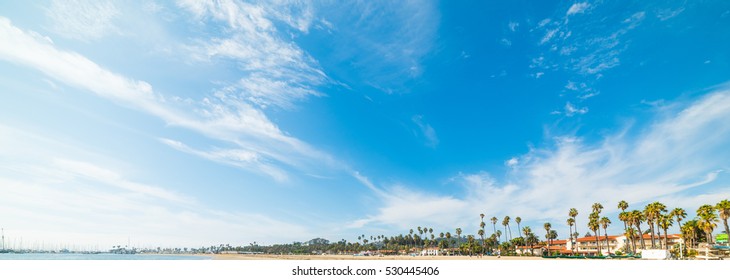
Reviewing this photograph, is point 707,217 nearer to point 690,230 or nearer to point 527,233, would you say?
point 690,230

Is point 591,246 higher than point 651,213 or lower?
lower

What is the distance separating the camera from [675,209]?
273 feet

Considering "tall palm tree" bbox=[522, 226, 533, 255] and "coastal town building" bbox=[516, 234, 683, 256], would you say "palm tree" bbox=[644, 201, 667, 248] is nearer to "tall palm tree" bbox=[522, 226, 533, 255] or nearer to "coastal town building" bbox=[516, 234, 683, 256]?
"coastal town building" bbox=[516, 234, 683, 256]

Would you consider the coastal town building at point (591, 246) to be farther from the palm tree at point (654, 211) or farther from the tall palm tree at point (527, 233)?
the palm tree at point (654, 211)

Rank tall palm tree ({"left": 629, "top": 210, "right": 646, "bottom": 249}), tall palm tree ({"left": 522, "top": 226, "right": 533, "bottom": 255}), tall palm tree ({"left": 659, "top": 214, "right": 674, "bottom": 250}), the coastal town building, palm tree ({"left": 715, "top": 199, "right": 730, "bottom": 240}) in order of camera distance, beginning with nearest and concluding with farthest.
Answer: palm tree ({"left": 715, "top": 199, "right": 730, "bottom": 240}), tall palm tree ({"left": 659, "top": 214, "right": 674, "bottom": 250}), tall palm tree ({"left": 629, "top": 210, "right": 646, "bottom": 249}), the coastal town building, tall palm tree ({"left": 522, "top": 226, "right": 533, "bottom": 255})

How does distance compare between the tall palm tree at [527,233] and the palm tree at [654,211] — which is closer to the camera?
the palm tree at [654,211]

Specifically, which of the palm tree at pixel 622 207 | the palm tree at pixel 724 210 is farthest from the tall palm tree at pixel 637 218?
the palm tree at pixel 724 210

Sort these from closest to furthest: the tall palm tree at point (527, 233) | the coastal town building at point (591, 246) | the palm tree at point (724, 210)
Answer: the palm tree at point (724, 210) → the coastal town building at point (591, 246) → the tall palm tree at point (527, 233)

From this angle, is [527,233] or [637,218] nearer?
[637,218]

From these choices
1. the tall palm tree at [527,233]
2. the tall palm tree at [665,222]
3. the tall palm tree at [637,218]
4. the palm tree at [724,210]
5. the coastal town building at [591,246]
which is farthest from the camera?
the tall palm tree at [527,233]

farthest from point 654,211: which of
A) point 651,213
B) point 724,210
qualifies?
point 724,210

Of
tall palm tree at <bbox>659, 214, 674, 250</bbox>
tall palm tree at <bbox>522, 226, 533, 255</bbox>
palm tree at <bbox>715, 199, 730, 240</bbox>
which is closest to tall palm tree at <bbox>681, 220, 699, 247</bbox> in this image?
tall palm tree at <bbox>659, 214, 674, 250</bbox>
